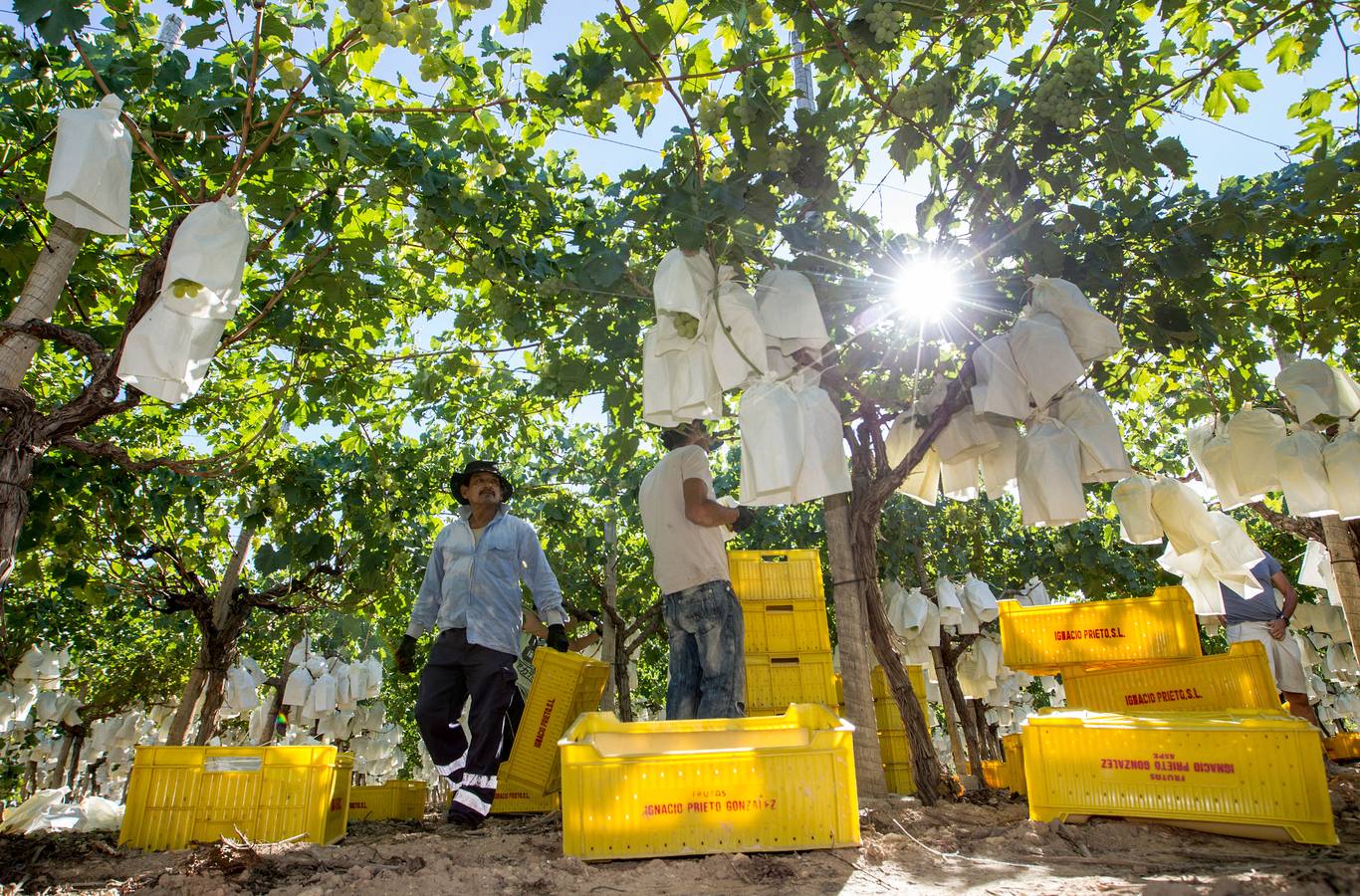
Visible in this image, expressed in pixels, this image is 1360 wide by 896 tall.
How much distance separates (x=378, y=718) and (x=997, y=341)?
1788 cm

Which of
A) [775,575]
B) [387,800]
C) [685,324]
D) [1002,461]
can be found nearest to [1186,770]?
[1002,461]

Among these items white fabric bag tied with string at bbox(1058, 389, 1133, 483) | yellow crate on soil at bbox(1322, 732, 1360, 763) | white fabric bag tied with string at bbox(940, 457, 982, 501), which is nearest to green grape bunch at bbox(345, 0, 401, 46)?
white fabric bag tied with string at bbox(1058, 389, 1133, 483)

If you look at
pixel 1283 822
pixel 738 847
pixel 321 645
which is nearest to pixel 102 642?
pixel 321 645

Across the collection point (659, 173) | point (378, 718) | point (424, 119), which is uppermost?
point (424, 119)

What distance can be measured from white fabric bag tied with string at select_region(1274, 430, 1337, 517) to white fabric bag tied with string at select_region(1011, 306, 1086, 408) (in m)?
1.63

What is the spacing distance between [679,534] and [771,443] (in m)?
1.29

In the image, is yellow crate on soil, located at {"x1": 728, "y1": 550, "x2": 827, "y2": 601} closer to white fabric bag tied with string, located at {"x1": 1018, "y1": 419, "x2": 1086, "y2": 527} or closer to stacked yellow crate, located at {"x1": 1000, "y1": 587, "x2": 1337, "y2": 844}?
white fabric bag tied with string, located at {"x1": 1018, "y1": 419, "x2": 1086, "y2": 527}

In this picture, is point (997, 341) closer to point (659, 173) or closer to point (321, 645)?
point (659, 173)

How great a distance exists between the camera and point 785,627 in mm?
5805

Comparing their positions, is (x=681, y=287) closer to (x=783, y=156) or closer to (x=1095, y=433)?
(x=783, y=156)

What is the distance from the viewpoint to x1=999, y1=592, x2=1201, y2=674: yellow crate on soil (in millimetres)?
5363

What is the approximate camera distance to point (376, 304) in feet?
19.2

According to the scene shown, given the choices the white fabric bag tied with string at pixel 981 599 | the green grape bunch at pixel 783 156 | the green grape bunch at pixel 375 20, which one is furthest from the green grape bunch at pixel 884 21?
the white fabric bag tied with string at pixel 981 599

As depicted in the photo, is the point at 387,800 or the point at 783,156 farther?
the point at 387,800
